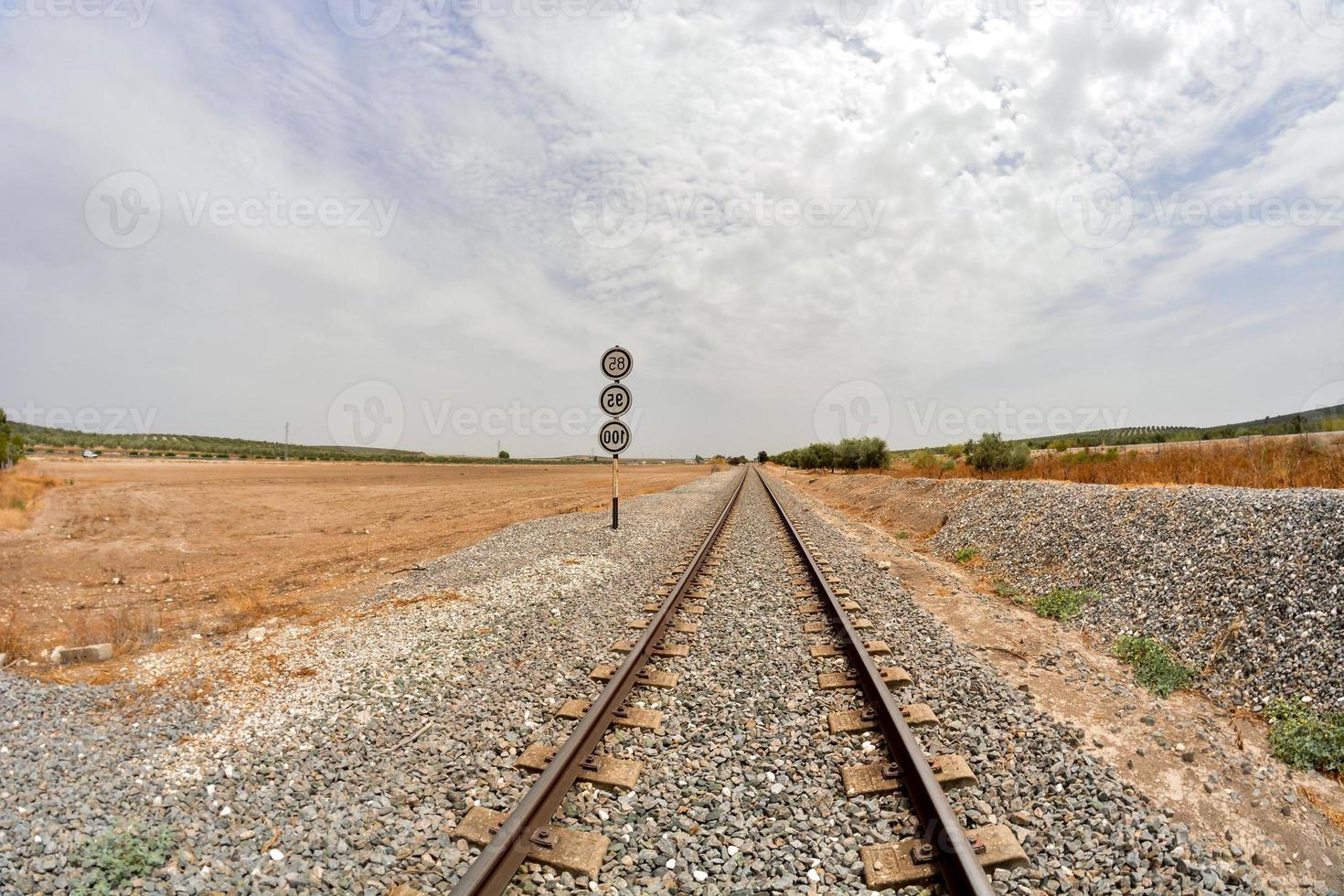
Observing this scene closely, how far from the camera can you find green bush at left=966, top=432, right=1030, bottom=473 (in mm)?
20844

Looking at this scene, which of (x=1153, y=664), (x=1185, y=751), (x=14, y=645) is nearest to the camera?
(x=1185, y=751)

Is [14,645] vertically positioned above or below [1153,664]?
below

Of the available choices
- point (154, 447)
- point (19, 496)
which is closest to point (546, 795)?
point (19, 496)

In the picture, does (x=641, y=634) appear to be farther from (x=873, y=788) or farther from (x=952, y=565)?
(x=952, y=565)

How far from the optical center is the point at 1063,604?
7141 millimetres

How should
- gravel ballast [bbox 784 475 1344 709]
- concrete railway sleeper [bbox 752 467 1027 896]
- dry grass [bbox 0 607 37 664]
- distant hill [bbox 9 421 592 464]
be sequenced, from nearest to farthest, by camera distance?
concrete railway sleeper [bbox 752 467 1027 896], gravel ballast [bbox 784 475 1344 709], dry grass [bbox 0 607 37 664], distant hill [bbox 9 421 592 464]

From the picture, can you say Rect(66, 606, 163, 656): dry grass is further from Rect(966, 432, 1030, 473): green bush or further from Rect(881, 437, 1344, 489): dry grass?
Rect(966, 432, 1030, 473): green bush

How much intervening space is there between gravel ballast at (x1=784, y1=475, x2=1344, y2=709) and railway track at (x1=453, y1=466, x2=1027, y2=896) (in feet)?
9.21

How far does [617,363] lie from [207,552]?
10876 millimetres

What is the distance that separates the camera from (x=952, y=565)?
10.9m

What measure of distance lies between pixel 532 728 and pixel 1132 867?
3.45 metres

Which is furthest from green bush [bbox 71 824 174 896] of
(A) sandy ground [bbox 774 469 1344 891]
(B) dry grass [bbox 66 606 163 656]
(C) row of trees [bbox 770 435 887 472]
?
(C) row of trees [bbox 770 435 887 472]

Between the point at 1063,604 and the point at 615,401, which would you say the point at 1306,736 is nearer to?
the point at 1063,604

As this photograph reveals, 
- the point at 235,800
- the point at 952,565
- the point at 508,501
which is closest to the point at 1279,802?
the point at 235,800
